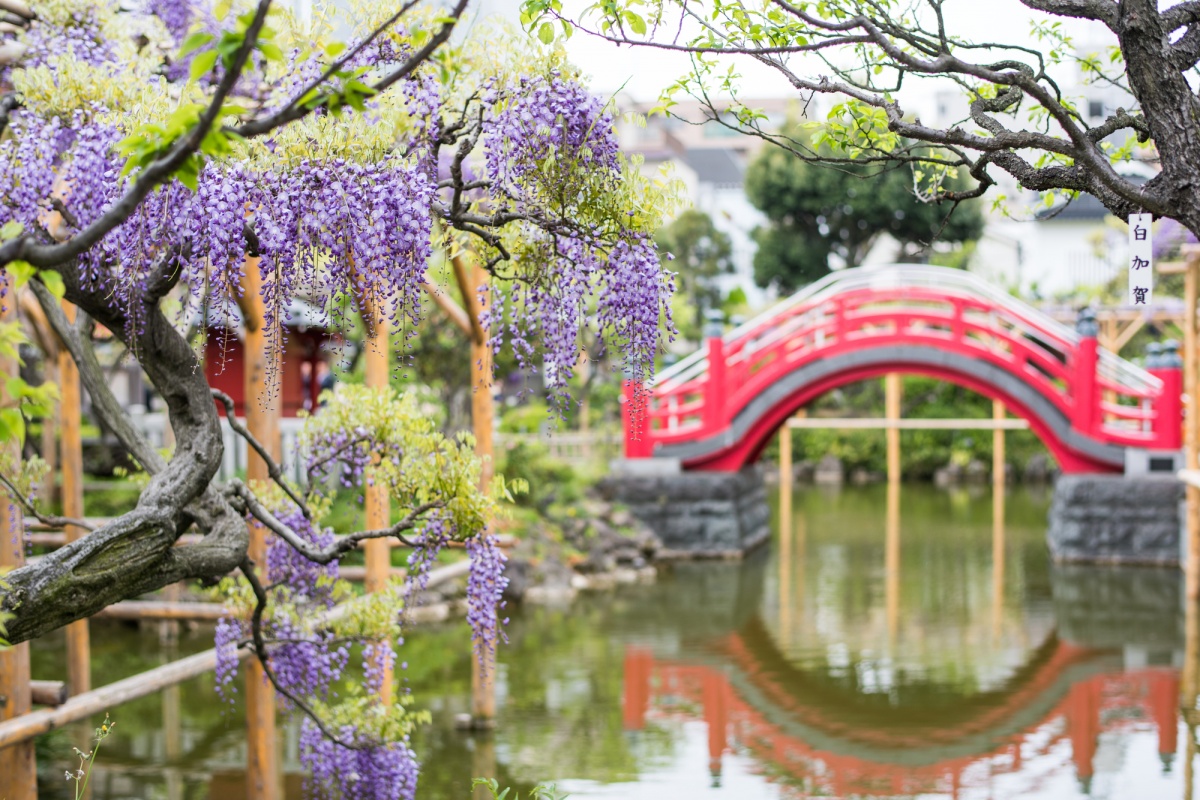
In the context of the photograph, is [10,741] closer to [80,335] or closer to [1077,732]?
[80,335]

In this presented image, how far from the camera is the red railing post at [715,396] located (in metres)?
12.8

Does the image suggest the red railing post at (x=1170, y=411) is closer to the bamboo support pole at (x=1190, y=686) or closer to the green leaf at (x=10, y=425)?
the bamboo support pole at (x=1190, y=686)

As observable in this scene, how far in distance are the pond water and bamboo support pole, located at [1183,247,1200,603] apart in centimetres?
30

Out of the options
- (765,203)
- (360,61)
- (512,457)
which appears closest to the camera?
(360,61)

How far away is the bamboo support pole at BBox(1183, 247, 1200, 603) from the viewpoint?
9613 mm

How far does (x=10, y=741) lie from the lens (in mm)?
4117

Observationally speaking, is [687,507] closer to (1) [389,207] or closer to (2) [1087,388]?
(2) [1087,388]

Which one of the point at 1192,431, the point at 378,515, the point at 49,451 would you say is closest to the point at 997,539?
the point at 1192,431

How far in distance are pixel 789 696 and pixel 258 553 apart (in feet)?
11.6

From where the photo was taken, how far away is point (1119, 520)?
11930 mm

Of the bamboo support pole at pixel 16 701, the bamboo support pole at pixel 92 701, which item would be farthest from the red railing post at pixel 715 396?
the bamboo support pole at pixel 16 701

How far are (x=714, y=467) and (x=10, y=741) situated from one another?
9458mm

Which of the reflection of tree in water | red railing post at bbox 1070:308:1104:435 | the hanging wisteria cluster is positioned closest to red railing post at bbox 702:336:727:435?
the reflection of tree in water

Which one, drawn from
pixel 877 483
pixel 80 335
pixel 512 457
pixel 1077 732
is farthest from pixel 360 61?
pixel 877 483
